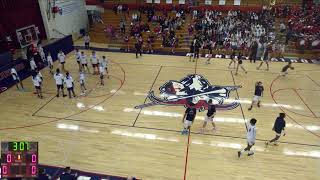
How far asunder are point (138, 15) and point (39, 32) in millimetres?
9281

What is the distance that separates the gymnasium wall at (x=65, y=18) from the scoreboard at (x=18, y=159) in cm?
1721

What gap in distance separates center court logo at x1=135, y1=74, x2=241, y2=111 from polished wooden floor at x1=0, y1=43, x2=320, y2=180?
1.56 feet

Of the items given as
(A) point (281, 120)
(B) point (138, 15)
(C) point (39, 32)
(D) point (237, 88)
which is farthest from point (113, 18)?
(A) point (281, 120)

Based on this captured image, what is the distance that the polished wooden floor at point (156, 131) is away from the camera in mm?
9781

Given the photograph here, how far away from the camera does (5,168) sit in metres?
7.44

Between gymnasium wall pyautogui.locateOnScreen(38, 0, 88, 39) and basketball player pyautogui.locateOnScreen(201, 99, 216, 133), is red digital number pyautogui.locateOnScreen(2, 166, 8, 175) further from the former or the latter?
gymnasium wall pyautogui.locateOnScreen(38, 0, 88, 39)

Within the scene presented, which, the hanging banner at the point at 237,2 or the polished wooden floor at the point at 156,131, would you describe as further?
the hanging banner at the point at 237,2

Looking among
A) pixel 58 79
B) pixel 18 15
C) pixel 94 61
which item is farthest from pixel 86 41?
pixel 58 79

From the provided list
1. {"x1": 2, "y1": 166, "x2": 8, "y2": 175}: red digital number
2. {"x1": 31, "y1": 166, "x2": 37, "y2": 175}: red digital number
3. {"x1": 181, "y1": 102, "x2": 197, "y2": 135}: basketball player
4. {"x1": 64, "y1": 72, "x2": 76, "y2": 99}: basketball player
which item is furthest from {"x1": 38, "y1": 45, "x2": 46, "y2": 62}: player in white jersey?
{"x1": 31, "y1": 166, "x2": 37, "y2": 175}: red digital number

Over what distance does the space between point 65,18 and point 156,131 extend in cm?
1752

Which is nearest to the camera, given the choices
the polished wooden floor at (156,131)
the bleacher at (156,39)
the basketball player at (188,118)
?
the polished wooden floor at (156,131)

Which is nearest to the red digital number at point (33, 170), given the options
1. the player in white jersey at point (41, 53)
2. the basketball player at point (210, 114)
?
the basketball player at point (210, 114)

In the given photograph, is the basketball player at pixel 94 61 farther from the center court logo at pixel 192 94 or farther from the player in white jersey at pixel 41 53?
the center court logo at pixel 192 94

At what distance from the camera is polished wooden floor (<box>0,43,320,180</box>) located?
9781 millimetres
